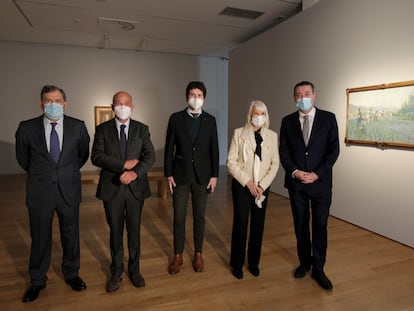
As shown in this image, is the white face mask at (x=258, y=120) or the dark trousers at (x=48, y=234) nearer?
the dark trousers at (x=48, y=234)

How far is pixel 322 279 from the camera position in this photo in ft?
8.80

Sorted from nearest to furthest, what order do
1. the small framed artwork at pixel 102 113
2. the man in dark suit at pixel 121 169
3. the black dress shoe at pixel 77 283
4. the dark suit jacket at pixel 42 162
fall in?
the dark suit jacket at pixel 42 162 < the man in dark suit at pixel 121 169 < the black dress shoe at pixel 77 283 < the small framed artwork at pixel 102 113

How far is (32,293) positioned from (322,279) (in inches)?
94.6

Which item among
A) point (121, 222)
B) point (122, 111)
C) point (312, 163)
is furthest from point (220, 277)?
point (122, 111)

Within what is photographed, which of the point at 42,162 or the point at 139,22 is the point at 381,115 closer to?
the point at 42,162

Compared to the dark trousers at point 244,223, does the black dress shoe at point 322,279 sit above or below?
below

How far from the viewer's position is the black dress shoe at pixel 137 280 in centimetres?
263

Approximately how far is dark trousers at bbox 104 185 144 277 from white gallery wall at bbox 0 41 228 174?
21.8 ft

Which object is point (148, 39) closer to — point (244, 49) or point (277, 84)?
point (244, 49)

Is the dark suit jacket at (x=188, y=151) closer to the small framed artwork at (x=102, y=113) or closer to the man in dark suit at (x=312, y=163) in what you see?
the man in dark suit at (x=312, y=163)

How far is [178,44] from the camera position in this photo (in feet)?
26.9

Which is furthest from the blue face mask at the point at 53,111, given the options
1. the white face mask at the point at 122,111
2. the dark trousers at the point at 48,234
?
the dark trousers at the point at 48,234

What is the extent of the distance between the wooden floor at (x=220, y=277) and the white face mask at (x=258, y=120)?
1395mm

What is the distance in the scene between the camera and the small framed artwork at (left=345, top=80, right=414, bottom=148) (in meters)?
3.52
